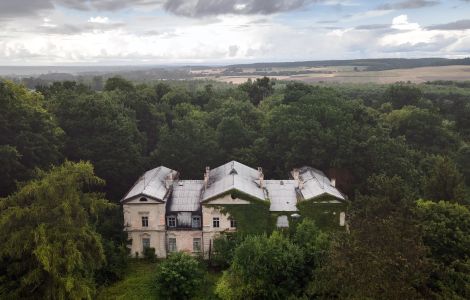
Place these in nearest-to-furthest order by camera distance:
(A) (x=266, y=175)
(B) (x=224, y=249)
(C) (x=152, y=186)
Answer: (B) (x=224, y=249), (C) (x=152, y=186), (A) (x=266, y=175)

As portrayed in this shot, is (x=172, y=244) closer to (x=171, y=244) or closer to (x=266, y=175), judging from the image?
(x=171, y=244)

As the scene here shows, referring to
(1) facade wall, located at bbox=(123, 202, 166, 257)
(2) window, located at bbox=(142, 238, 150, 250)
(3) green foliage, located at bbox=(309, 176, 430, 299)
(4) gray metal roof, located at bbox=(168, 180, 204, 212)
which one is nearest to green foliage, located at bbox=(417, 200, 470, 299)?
(3) green foliage, located at bbox=(309, 176, 430, 299)

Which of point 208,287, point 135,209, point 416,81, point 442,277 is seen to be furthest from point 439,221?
point 416,81

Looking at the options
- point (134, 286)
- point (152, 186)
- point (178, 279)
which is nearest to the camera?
point (178, 279)

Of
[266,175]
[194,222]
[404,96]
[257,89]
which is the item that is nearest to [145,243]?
[194,222]

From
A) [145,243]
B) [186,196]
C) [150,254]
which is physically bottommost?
[150,254]

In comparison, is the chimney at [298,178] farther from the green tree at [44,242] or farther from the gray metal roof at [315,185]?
the green tree at [44,242]

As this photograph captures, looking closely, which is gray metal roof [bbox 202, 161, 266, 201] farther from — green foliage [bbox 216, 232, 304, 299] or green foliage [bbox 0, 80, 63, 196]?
green foliage [bbox 0, 80, 63, 196]
